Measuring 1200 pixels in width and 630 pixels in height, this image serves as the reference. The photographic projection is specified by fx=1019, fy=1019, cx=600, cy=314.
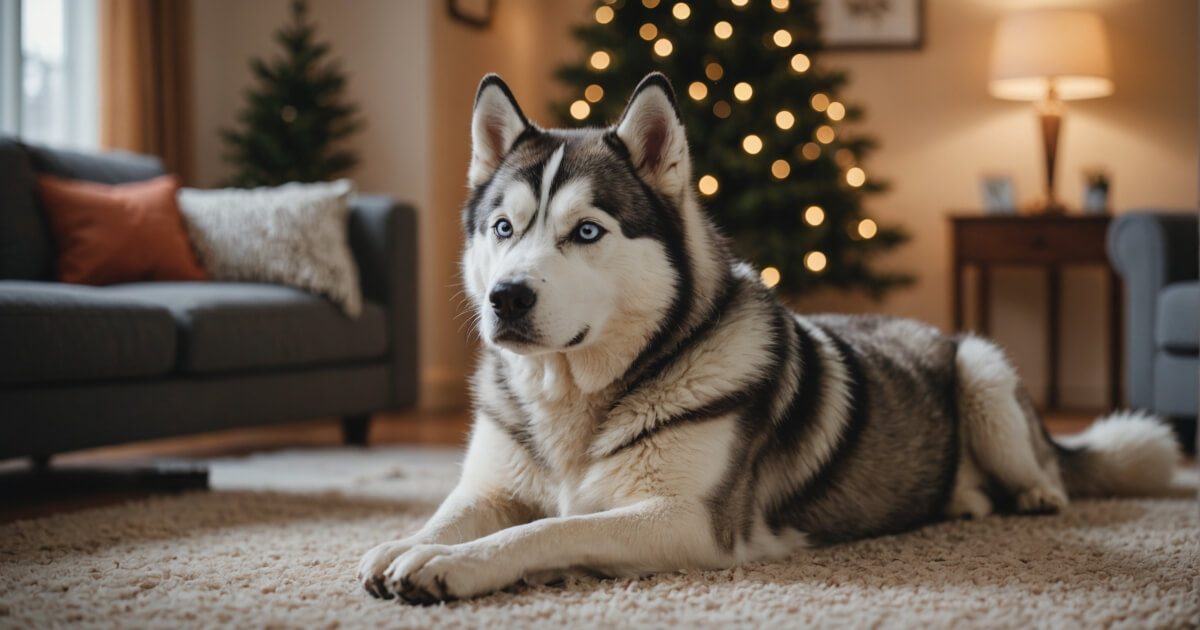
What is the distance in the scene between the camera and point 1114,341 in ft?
16.5

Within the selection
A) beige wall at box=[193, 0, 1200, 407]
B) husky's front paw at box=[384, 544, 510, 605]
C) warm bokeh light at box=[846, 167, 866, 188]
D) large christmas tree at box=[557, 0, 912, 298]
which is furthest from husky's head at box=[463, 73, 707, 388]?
beige wall at box=[193, 0, 1200, 407]

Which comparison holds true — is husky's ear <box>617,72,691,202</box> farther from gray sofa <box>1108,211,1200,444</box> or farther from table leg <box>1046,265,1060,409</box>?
table leg <box>1046,265,1060,409</box>

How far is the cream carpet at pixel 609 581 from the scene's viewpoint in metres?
1.43

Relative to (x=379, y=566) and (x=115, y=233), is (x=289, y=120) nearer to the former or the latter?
(x=115, y=233)

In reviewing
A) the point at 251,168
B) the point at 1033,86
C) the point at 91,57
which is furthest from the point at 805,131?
the point at 91,57

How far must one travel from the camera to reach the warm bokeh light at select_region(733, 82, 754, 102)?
186 inches

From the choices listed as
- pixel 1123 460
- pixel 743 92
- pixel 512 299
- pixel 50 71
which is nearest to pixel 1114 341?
pixel 743 92

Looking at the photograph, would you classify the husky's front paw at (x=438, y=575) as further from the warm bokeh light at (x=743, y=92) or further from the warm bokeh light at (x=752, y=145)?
the warm bokeh light at (x=743, y=92)

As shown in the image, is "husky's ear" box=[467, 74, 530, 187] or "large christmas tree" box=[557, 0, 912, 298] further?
"large christmas tree" box=[557, 0, 912, 298]

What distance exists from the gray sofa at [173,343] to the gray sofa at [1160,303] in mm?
2693

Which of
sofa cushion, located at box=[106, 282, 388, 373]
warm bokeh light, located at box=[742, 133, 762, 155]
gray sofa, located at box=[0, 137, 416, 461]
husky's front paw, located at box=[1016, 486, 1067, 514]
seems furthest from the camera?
warm bokeh light, located at box=[742, 133, 762, 155]

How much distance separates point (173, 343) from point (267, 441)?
1.22 meters

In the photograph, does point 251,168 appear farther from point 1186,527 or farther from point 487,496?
point 1186,527

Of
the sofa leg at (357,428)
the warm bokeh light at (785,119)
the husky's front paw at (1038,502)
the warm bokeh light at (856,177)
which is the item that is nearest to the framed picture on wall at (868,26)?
the warm bokeh light at (856,177)
